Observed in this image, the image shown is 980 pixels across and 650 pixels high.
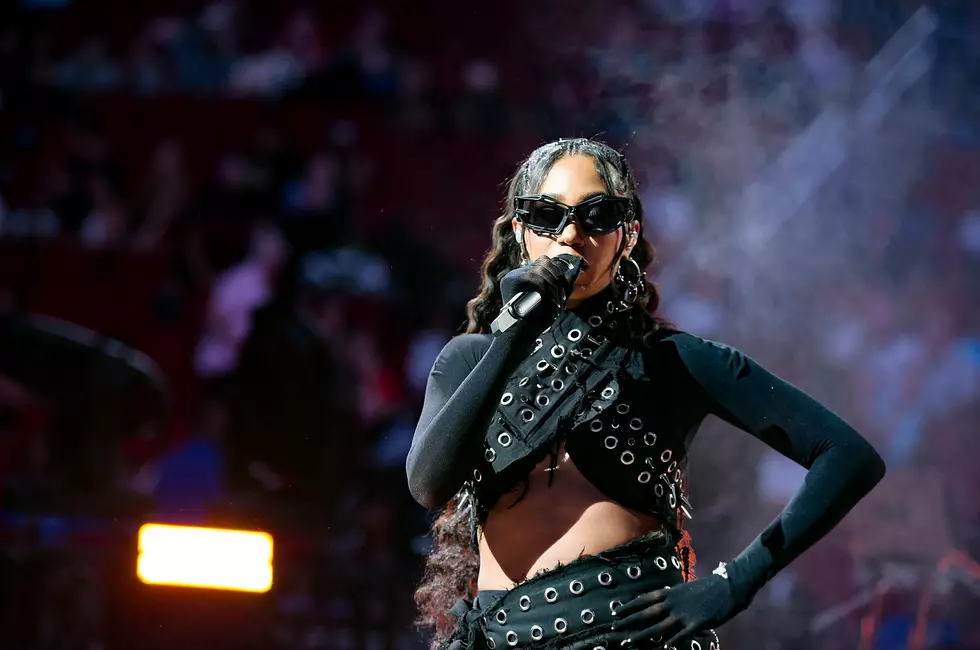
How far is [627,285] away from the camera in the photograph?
1990 millimetres

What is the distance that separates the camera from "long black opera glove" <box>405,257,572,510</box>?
5.32 ft

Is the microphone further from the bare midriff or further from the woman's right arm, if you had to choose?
the bare midriff

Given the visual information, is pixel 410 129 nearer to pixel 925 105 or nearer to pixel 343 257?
pixel 343 257

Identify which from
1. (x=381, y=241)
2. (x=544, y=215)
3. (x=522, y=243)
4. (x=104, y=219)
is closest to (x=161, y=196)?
(x=104, y=219)

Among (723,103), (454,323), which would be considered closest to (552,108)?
(723,103)

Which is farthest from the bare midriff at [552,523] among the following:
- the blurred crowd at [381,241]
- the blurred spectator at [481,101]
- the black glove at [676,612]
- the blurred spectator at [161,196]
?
the blurred spectator at [161,196]

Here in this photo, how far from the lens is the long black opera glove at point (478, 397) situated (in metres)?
1.62

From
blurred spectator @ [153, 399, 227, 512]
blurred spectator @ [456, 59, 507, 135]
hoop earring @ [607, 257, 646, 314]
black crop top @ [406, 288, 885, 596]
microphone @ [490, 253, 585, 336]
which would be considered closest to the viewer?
microphone @ [490, 253, 585, 336]

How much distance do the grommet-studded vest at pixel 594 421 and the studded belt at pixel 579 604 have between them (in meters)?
0.11

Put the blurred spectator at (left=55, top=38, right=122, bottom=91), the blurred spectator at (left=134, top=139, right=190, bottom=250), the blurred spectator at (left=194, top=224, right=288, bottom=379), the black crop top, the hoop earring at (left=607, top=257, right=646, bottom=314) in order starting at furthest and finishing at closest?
1. the blurred spectator at (left=55, top=38, right=122, bottom=91)
2. the blurred spectator at (left=134, top=139, right=190, bottom=250)
3. the blurred spectator at (left=194, top=224, right=288, bottom=379)
4. the hoop earring at (left=607, top=257, right=646, bottom=314)
5. the black crop top

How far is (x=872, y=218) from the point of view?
436cm

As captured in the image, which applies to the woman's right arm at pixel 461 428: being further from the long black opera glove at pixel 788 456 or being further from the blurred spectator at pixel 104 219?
the blurred spectator at pixel 104 219

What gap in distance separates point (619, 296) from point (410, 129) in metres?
3.19

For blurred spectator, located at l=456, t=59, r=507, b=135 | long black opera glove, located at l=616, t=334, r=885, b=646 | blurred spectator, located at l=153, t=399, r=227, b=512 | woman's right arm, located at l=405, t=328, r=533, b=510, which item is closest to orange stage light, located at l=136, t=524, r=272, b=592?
blurred spectator, located at l=153, t=399, r=227, b=512
